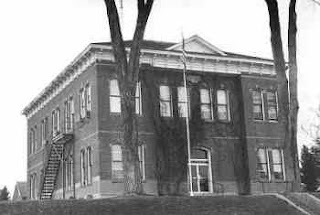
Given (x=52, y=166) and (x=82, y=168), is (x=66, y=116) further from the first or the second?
(x=82, y=168)

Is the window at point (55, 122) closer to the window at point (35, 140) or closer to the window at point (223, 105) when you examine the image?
the window at point (35, 140)

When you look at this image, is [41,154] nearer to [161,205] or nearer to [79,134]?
[79,134]

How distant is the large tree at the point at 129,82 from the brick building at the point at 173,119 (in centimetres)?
1038

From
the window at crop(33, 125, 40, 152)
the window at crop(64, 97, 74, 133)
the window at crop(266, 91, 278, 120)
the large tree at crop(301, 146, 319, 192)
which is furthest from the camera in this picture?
the large tree at crop(301, 146, 319, 192)

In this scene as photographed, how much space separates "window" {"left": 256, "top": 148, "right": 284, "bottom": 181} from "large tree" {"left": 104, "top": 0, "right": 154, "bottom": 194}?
52.3 ft

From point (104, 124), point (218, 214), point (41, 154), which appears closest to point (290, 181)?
point (218, 214)

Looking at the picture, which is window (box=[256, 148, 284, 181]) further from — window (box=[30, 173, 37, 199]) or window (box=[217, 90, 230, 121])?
window (box=[30, 173, 37, 199])

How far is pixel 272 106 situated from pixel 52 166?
1444 centimetres

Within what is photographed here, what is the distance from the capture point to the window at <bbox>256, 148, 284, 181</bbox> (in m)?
36.8

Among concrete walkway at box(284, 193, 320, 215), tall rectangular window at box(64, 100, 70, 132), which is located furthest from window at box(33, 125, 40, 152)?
concrete walkway at box(284, 193, 320, 215)

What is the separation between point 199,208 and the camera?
794 inches

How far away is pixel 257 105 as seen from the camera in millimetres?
37938

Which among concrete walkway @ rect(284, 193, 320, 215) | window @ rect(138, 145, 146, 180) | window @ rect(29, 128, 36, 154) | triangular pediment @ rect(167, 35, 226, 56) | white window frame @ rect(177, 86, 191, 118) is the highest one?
triangular pediment @ rect(167, 35, 226, 56)

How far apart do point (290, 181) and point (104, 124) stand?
13.1m
